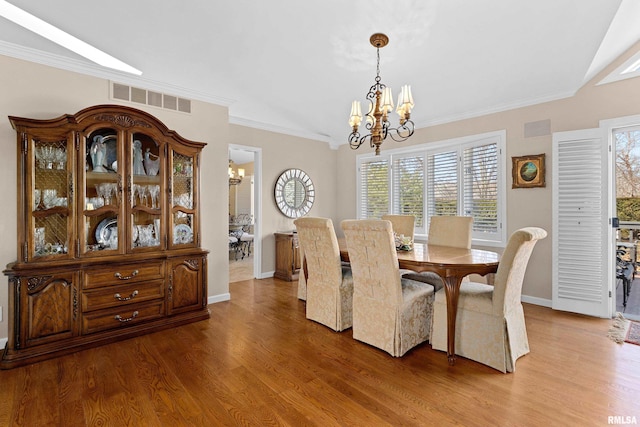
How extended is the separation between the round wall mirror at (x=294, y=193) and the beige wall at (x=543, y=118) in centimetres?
235

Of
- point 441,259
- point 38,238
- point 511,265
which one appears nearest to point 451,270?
point 441,259

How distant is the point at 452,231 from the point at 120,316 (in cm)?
349

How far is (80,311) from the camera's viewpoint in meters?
2.62

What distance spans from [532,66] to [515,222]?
1.79 metres

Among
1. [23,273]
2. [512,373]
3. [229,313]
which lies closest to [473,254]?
[512,373]

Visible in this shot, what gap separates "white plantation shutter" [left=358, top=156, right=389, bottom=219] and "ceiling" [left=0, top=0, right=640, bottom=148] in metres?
1.59

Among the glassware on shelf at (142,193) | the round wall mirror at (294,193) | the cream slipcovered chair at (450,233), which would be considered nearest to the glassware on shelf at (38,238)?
the glassware on shelf at (142,193)

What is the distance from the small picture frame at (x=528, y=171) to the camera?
3.68 metres

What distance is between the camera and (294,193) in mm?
5504

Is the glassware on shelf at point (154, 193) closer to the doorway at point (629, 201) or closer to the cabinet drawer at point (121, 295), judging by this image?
the cabinet drawer at point (121, 295)

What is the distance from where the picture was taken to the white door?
3279mm

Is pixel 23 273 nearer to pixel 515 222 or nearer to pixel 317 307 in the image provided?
pixel 317 307

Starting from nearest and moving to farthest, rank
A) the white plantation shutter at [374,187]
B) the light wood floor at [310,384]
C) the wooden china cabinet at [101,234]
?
1. the light wood floor at [310,384]
2. the wooden china cabinet at [101,234]
3. the white plantation shutter at [374,187]

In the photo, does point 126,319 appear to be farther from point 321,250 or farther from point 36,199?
point 321,250
